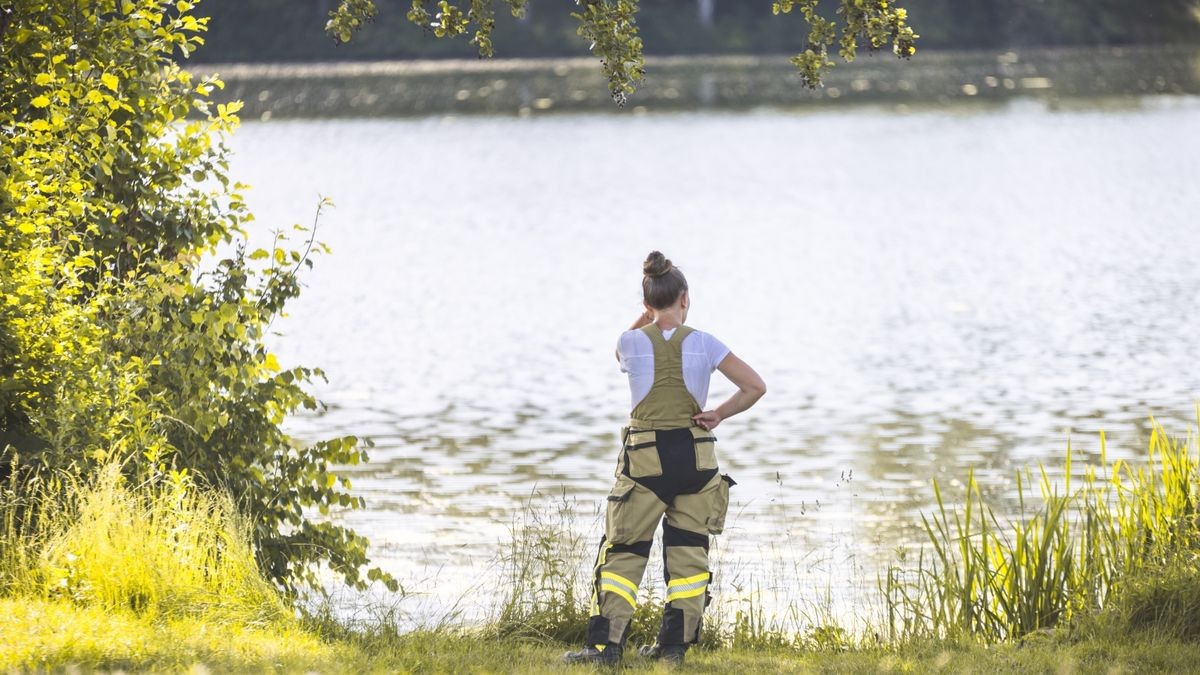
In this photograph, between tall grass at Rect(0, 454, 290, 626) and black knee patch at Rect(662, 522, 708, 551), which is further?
tall grass at Rect(0, 454, 290, 626)

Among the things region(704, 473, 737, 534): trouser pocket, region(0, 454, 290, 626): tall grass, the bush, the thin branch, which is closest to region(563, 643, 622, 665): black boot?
region(704, 473, 737, 534): trouser pocket

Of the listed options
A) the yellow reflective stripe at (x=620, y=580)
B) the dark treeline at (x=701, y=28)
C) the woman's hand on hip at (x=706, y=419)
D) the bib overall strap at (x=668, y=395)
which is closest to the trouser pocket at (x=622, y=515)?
the yellow reflective stripe at (x=620, y=580)

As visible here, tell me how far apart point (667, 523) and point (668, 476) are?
0.24 meters

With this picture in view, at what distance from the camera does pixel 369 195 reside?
41.1 m

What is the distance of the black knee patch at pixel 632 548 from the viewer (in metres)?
6.87

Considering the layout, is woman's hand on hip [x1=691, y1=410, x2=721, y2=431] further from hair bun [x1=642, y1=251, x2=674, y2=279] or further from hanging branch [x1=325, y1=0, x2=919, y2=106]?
hanging branch [x1=325, y1=0, x2=919, y2=106]

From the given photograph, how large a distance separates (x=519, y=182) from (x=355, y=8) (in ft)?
121

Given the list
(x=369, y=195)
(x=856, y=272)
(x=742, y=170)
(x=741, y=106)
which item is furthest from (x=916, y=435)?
(x=741, y=106)

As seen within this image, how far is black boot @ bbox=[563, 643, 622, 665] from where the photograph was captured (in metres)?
6.78

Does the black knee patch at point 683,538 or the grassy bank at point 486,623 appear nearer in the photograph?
the grassy bank at point 486,623

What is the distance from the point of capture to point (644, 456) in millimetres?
6797

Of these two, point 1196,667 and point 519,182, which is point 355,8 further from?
point 519,182

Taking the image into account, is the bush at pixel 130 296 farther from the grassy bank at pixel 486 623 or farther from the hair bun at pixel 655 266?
the hair bun at pixel 655 266

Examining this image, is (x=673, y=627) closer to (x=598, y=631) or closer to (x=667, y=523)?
(x=598, y=631)
